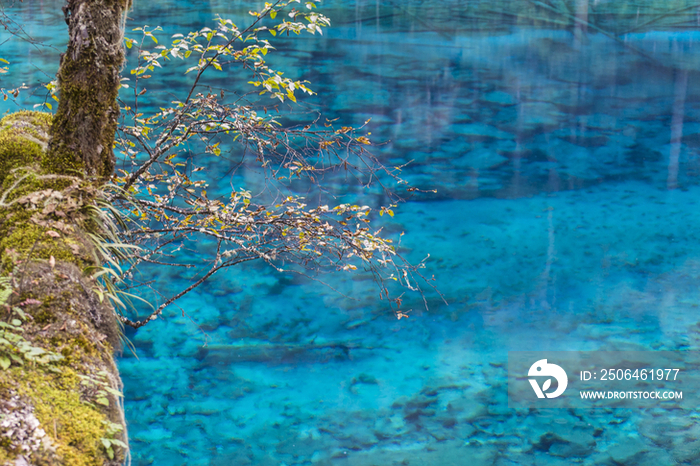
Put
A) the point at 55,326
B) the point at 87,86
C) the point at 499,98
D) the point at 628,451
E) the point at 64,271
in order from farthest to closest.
Result: the point at 499,98
the point at 628,451
the point at 87,86
the point at 64,271
the point at 55,326

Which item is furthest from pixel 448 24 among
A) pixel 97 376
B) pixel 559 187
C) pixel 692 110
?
pixel 97 376

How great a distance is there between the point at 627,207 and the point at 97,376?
12.7 meters

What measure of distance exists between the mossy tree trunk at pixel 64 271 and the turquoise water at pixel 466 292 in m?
1.64

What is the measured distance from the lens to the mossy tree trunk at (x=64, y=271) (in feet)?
4.70

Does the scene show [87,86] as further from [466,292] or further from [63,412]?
[466,292]

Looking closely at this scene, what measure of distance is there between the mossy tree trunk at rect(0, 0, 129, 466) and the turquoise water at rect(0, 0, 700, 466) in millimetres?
1641

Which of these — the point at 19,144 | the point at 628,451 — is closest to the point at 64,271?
the point at 19,144

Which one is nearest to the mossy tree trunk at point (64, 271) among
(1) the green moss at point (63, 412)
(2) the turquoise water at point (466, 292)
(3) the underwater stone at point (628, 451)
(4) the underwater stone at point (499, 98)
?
(1) the green moss at point (63, 412)

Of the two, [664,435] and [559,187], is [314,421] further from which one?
[559,187]

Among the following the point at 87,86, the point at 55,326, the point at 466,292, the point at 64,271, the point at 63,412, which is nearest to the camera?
the point at 63,412

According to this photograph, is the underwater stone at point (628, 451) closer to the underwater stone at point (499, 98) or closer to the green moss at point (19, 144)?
the green moss at point (19, 144)

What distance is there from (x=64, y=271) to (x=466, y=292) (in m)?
8.34

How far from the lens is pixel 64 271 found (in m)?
1.79

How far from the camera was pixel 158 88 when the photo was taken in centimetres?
1612
